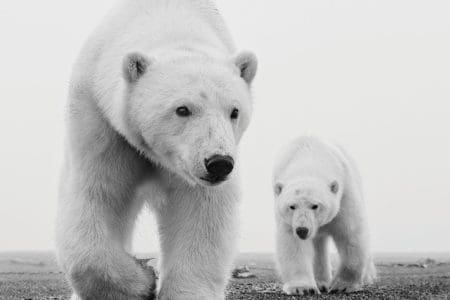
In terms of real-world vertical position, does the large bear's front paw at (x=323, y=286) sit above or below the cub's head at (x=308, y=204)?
below

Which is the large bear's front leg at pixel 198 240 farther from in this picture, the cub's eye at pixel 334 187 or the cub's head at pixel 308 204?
the cub's eye at pixel 334 187

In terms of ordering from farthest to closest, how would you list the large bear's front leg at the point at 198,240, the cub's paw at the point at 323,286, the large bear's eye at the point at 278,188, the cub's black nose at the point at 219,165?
the cub's paw at the point at 323,286 → the large bear's eye at the point at 278,188 → the large bear's front leg at the point at 198,240 → the cub's black nose at the point at 219,165

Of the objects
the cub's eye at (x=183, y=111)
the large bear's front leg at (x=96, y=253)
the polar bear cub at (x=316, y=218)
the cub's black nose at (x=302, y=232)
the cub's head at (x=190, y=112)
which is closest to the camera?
the cub's head at (x=190, y=112)

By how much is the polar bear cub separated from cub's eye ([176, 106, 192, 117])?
222 inches

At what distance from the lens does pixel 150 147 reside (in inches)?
224

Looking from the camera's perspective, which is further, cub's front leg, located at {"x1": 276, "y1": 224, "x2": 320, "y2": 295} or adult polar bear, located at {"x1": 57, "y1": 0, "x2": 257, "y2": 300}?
cub's front leg, located at {"x1": 276, "y1": 224, "x2": 320, "y2": 295}

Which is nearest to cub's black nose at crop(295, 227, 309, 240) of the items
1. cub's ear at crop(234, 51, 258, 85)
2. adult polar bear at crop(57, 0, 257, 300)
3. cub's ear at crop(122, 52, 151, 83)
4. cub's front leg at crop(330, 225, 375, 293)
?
cub's front leg at crop(330, 225, 375, 293)

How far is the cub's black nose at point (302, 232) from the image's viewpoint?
34.8ft

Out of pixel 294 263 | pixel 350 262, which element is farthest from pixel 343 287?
pixel 294 263

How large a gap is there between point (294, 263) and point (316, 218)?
0.72 m

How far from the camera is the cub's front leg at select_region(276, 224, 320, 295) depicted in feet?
34.5

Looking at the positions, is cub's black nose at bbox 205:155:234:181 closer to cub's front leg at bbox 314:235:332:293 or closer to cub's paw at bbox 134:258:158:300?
cub's paw at bbox 134:258:158:300

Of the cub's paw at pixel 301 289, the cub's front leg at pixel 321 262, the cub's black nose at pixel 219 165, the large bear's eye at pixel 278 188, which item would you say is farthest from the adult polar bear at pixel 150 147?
the cub's front leg at pixel 321 262

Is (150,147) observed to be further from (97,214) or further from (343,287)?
(343,287)
